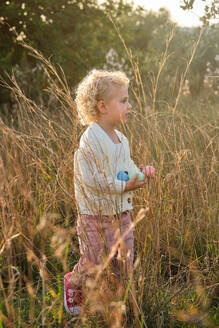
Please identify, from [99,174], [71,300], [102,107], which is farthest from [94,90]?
[71,300]

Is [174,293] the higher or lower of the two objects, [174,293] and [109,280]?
the lower

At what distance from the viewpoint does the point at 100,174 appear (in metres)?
1.93

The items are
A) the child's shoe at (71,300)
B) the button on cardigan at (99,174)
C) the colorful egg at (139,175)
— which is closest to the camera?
the button on cardigan at (99,174)

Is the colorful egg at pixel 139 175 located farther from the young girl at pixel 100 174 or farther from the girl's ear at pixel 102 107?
the girl's ear at pixel 102 107

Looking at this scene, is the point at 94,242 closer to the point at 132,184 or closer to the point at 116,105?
the point at 132,184

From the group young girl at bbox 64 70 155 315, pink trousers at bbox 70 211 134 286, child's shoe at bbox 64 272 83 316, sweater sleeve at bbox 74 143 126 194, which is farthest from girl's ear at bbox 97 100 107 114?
child's shoe at bbox 64 272 83 316

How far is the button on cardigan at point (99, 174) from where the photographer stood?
6.03 ft

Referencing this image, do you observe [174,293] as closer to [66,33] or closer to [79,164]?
[79,164]

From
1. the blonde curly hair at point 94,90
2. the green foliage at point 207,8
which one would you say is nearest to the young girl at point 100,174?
the blonde curly hair at point 94,90

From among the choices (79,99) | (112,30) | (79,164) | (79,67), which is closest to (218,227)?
(79,164)

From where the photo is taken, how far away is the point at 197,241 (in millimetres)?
2539

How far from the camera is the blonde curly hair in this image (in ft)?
6.99

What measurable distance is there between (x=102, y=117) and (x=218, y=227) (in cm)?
91

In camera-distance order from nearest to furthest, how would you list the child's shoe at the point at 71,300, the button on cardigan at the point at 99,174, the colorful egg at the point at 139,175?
the button on cardigan at the point at 99,174
the colorful egg at the point at 139,175
the child's shoe at the point at 71,300
